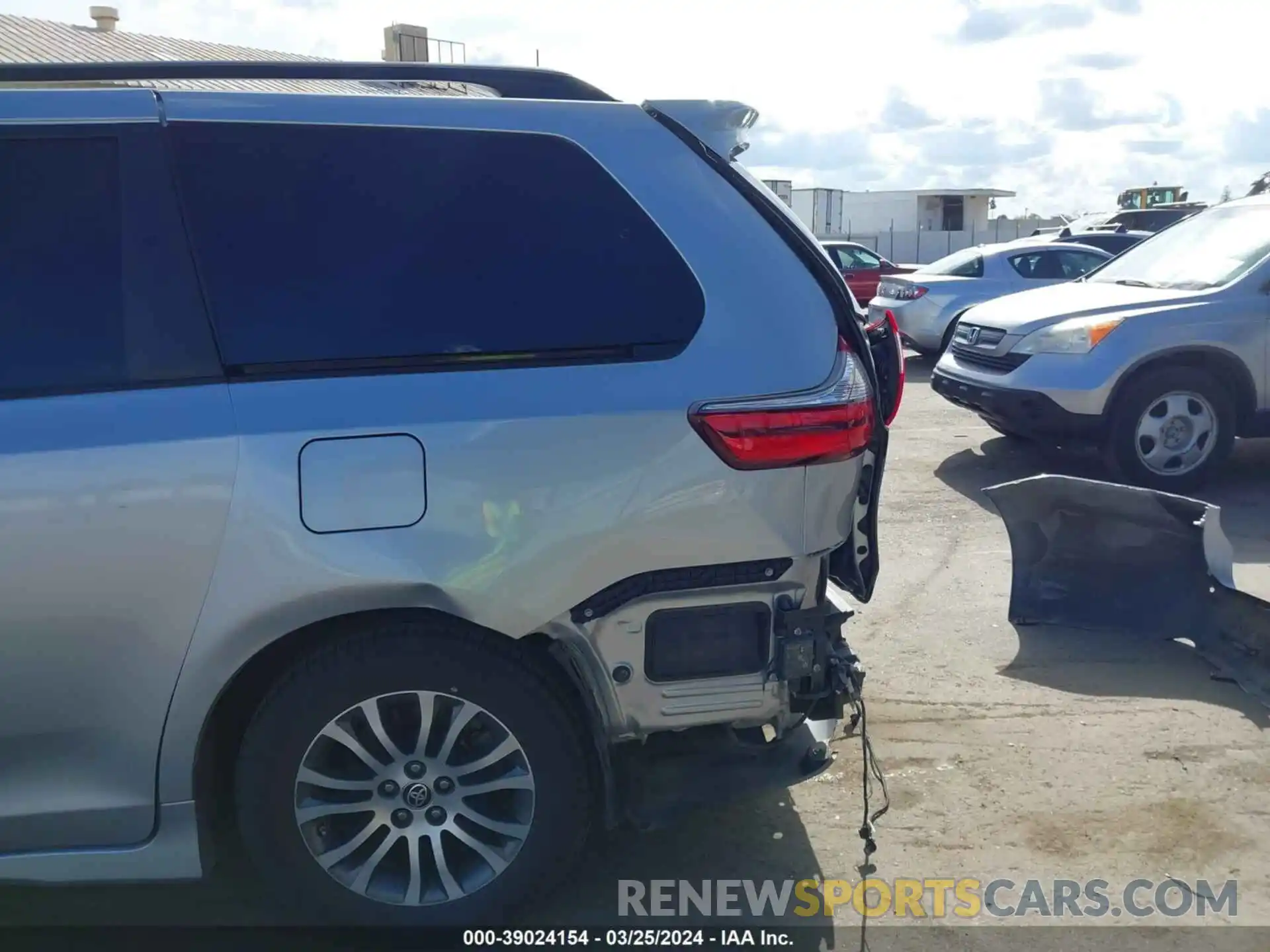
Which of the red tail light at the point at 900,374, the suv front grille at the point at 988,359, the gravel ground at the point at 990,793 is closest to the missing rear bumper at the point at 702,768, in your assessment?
the gravel ground at the point at 990,793

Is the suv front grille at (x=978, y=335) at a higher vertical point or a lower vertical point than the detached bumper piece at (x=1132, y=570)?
higher

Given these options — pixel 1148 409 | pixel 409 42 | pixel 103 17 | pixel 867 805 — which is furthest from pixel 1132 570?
pixel 103 17

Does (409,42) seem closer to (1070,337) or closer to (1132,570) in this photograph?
(1070,337)

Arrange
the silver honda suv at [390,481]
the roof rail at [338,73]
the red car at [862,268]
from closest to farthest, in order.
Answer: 1. the silver honda suv at [390,481]
2. the roof rail at [338,73]
3. the red car at [862,268]

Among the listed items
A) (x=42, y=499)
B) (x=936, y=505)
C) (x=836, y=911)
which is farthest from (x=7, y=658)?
(x=936, y=505)

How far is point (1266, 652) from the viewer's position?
14.5 feet

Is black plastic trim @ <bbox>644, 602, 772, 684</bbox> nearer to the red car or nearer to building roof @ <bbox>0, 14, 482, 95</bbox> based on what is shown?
building roof @ <bbox>0, 14, 482, 95</bbox>

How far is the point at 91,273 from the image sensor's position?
2762mm

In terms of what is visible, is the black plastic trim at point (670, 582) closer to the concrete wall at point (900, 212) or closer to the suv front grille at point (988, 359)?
the suv front grille at point (988, 359)

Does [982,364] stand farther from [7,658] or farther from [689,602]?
[7,658]

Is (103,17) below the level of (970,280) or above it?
above

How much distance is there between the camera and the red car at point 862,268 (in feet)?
60.6

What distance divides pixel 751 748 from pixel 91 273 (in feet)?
6.82

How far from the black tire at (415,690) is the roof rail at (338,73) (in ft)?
4.84
